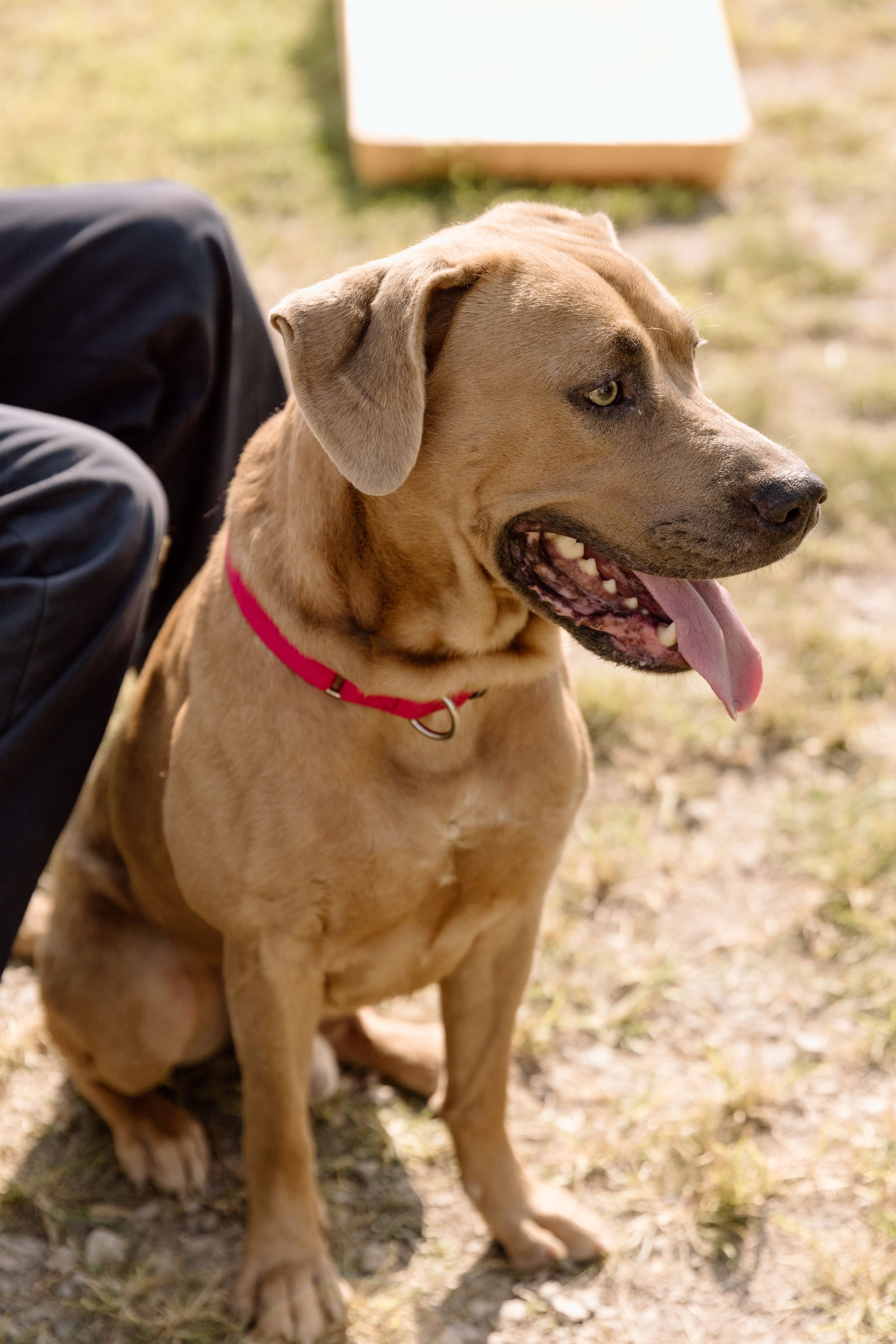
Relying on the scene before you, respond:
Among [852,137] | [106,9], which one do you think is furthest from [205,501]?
[106,9]

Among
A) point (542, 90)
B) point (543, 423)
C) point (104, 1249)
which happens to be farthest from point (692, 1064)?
point (542, 90)

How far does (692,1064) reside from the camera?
3.05 m

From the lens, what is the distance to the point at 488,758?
2.37 meters

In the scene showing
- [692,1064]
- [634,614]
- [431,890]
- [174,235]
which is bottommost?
[692,1064]

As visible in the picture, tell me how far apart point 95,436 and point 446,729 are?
2.90 ft

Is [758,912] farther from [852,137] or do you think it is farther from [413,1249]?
[852,137]

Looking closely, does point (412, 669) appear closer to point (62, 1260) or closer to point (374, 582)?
point (374, 582)

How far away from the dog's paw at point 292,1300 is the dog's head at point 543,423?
1.30 metres

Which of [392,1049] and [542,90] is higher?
[542,90]

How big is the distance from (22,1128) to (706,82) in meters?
5.18

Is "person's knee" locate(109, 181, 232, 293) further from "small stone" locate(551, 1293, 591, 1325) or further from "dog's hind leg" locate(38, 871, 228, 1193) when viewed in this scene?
"small stone" locate(551, 1293, 591, 1325)

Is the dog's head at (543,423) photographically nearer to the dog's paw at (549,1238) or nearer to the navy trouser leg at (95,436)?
the navy trouser leg at (95,436)

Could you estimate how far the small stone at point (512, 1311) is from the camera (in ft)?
8.46

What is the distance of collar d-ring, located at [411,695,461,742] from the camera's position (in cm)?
233
